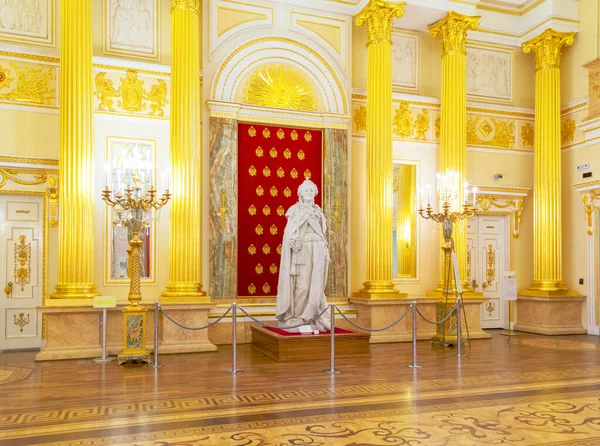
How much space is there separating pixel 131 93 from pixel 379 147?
4415mm

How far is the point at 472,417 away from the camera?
17.2 feet

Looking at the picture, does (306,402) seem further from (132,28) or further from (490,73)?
(490,73)

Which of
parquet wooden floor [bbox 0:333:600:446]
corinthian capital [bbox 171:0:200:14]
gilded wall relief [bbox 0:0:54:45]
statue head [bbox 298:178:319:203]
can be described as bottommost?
parquet wooden floor [bbox 0:333:600:446]

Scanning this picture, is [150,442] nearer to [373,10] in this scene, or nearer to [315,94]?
[315,94]

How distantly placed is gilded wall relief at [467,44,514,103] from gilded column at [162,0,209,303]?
590cm

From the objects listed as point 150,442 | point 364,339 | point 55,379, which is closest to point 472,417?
point 150,442

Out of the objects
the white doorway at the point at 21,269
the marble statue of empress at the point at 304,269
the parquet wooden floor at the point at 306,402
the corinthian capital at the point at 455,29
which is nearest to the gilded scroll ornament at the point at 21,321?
the white doorway at the point at 21,269

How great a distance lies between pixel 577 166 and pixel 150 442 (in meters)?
10.5

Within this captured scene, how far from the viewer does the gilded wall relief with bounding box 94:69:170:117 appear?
380 inches

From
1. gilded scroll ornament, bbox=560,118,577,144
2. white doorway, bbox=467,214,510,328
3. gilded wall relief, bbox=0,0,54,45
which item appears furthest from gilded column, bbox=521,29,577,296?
gilded wall relief, bbox=0,0,54,45

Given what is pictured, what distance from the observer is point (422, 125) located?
1180cm

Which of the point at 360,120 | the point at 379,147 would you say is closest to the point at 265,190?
the point at 379,147

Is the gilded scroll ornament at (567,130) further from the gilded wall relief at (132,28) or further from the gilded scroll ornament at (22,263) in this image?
the gilded scroll ornament at (22,263)

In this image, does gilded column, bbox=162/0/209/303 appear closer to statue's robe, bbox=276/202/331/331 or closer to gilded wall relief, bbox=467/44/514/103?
statue's robe, bbox=276/202/331/331
